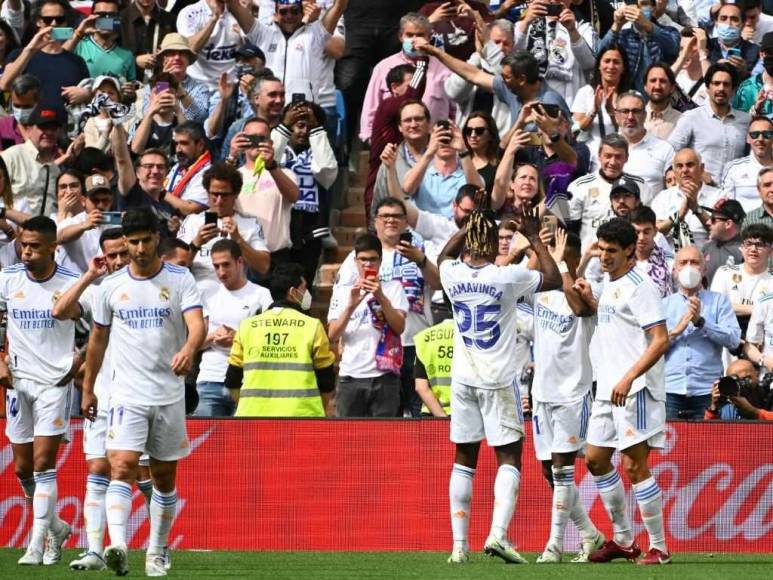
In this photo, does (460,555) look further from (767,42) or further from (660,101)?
(767,42)

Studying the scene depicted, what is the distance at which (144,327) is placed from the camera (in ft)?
38.2

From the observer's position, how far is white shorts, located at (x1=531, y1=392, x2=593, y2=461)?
13.1 meters

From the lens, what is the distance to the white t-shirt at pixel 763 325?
1585 centimetres

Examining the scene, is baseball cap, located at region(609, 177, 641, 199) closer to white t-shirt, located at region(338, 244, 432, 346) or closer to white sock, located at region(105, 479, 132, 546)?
white t-shirt, located at region(338, 244, 432, 346)

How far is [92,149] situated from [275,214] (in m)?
2.07

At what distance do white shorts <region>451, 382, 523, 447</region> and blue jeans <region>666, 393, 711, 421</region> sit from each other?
135 inches

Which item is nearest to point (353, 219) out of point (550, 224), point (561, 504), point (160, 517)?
point (550, 224)

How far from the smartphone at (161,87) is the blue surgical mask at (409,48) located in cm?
266

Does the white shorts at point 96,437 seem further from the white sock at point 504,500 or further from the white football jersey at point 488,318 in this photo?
the white sock at point 504,500

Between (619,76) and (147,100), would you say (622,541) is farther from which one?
(147,100)

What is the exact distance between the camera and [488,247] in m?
12.4

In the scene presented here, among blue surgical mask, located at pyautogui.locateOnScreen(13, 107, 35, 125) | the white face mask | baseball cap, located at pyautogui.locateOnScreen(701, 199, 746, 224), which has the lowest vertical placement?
the white face mask

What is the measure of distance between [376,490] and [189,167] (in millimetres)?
4833

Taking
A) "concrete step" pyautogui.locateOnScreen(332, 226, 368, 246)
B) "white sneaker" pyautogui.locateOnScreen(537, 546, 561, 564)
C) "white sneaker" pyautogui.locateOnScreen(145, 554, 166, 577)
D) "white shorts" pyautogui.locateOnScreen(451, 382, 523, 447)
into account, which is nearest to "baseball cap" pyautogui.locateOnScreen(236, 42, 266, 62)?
"concrete step" pyautogui.locateOnScreen(332, 226, 368, 246)
